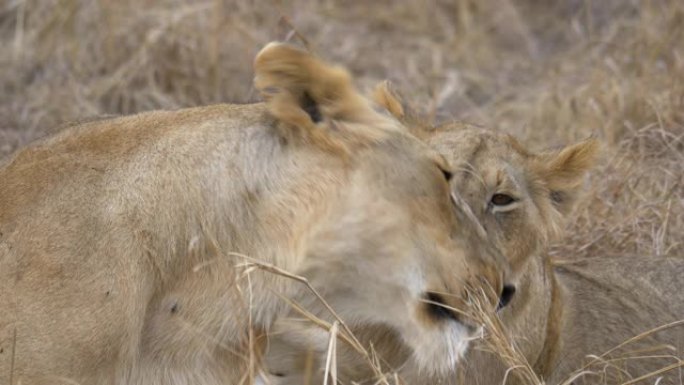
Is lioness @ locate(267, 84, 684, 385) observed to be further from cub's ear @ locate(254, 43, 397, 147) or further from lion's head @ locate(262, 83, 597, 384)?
cub's ear @ locate(254, 43, 397, 147)

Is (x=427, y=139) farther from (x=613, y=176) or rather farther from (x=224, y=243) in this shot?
(x=613, y=176)

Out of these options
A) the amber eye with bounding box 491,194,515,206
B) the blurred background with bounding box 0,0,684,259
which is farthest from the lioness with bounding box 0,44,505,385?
the blurred background with bounding box 0,0,684,259

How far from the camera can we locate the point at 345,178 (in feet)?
9.02

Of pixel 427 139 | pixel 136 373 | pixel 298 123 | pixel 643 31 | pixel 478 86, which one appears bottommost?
pixel 478 86

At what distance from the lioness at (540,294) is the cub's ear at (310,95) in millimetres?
258

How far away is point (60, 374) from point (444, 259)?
766 millimetres

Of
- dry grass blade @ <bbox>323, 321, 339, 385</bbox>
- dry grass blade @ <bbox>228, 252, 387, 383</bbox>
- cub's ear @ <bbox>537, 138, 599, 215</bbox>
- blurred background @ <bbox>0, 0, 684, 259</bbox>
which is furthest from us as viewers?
blurred background @ <bbox>0, 0, 684, 259</bbox>

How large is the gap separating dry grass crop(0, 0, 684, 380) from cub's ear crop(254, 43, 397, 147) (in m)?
1.76

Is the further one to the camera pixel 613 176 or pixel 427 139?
pixel 613 176

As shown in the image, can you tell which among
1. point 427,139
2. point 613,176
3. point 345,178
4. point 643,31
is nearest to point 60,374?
point 345,178

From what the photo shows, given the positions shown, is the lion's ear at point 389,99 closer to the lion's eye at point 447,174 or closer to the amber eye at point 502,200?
the amber eye at point 502,200

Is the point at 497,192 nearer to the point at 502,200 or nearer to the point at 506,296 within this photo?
the point at 502,200

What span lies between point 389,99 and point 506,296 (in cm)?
58

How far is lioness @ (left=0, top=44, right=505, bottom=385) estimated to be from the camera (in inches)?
106
